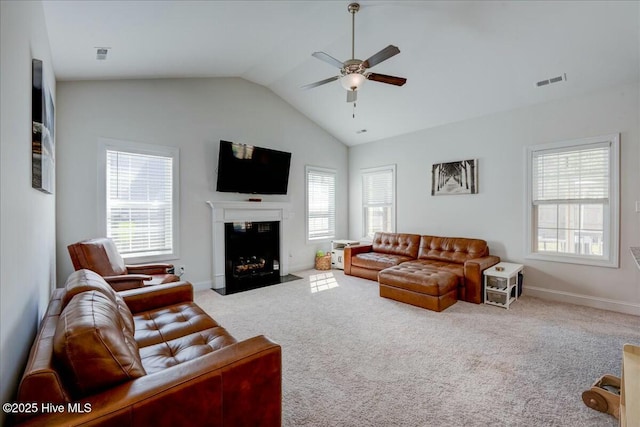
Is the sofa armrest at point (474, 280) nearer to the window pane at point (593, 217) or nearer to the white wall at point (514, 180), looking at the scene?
the white wall at point (514, 180)

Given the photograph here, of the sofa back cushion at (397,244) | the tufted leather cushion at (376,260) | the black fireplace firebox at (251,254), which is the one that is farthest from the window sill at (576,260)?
the black fireplace firebox at (251,254)

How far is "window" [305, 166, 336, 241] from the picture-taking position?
6.17m

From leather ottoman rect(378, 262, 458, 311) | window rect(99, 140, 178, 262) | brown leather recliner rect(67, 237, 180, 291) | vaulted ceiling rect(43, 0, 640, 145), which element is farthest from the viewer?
window rect(99, 140, 178, 262)

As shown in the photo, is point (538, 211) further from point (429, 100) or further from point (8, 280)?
point (8, 280)

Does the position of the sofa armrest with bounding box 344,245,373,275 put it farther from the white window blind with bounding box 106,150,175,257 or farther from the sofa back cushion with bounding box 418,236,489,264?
the white window blind with bounding box 106,150,175,257

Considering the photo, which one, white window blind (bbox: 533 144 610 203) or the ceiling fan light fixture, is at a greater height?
the ceiling fan light fixture

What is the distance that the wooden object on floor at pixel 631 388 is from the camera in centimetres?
113

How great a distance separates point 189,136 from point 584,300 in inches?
238

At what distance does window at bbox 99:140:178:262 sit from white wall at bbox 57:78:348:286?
0.12m

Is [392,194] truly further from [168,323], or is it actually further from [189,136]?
[168,323]

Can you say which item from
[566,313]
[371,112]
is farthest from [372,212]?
[566,313]

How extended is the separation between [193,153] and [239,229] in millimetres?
1428

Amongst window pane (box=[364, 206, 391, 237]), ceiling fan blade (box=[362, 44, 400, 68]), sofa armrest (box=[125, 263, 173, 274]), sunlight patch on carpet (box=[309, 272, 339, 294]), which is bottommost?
sunlight patch on carpet (box=[309, 272, 339, 294])

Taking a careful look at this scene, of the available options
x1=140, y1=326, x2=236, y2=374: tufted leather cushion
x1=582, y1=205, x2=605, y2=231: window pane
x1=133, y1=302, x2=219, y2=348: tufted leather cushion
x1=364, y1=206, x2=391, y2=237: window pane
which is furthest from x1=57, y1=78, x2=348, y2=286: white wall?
x1=582, y1=205, x2=605, y2=231: window pane
